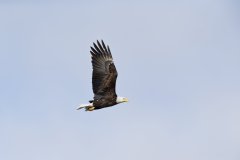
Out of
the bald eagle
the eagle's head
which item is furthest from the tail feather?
the eagle's head

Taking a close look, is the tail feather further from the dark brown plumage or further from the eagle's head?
the eagle's head

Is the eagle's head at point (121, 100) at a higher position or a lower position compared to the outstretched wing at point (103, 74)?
lower

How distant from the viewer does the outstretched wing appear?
19031 mm

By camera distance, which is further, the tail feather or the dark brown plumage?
the dark brown plumage

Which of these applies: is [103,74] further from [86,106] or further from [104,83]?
[86,106]

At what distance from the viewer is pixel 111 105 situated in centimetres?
1917

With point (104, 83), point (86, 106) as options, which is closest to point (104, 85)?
point (104, 83)

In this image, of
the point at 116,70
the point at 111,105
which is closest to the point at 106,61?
the point at 116,70

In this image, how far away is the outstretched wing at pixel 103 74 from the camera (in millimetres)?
19031

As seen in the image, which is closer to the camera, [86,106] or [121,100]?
[86,106]

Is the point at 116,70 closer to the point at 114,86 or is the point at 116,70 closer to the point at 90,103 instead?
the point at 114,86

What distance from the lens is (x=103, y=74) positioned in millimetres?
19188

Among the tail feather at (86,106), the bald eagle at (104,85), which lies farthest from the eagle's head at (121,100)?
the tail feather at (86,106)

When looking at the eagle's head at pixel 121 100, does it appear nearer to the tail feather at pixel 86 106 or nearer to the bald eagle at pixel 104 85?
the bald eagle at pixel 104 85
